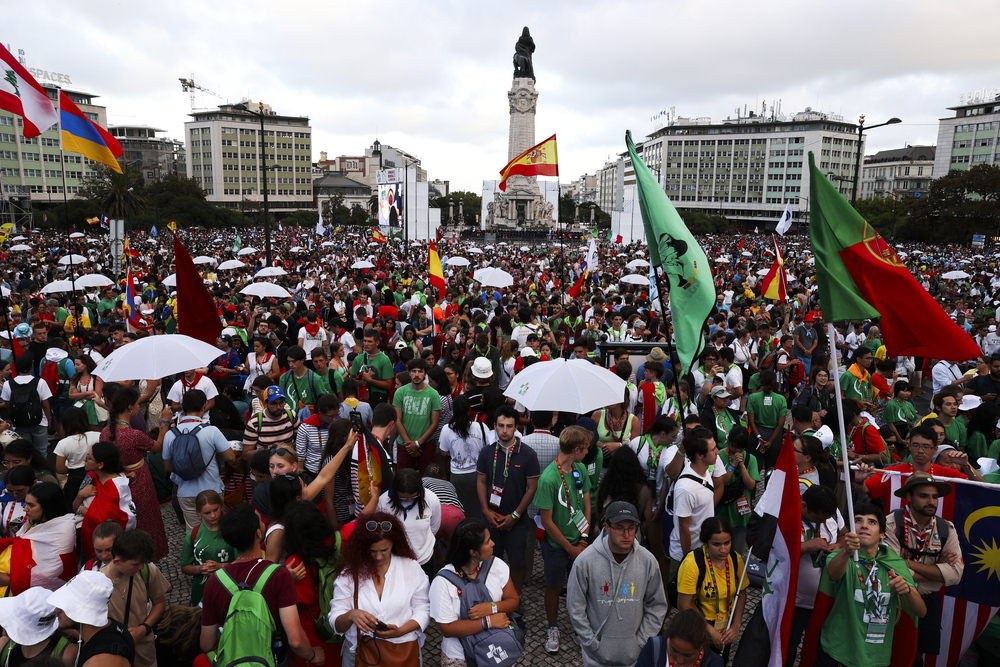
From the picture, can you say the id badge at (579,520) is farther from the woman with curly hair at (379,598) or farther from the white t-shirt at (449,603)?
the woman with curly hair at (379,598)

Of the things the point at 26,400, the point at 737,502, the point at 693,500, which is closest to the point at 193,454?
the point at 26,400

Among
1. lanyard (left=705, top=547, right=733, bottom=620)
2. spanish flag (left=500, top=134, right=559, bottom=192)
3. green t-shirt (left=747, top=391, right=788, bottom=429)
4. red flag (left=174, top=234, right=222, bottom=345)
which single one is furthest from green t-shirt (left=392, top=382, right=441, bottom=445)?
spanish flag (left=500, top=134, right=559, bottom=192)

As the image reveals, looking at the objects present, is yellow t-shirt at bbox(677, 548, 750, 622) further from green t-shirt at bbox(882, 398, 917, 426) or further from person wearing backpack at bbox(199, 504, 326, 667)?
green t-shirt at bbox(882, 398, 917, 426)

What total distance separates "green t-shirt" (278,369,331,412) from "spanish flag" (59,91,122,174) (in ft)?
23.0

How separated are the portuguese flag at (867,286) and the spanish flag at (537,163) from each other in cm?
1278

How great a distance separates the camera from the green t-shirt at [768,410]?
6.73 m

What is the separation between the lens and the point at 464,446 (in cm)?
550

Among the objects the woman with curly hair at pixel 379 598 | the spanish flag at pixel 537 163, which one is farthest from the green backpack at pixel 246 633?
the spanish flag at pixel 537 163

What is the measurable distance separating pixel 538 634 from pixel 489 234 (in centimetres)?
6472

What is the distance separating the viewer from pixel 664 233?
4496 millimetres

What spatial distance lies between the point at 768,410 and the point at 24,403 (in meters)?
7.70

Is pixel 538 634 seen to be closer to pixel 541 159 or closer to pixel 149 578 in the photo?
pixel 149 578

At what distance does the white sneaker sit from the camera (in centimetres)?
470

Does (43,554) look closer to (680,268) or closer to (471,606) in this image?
(471,606)
